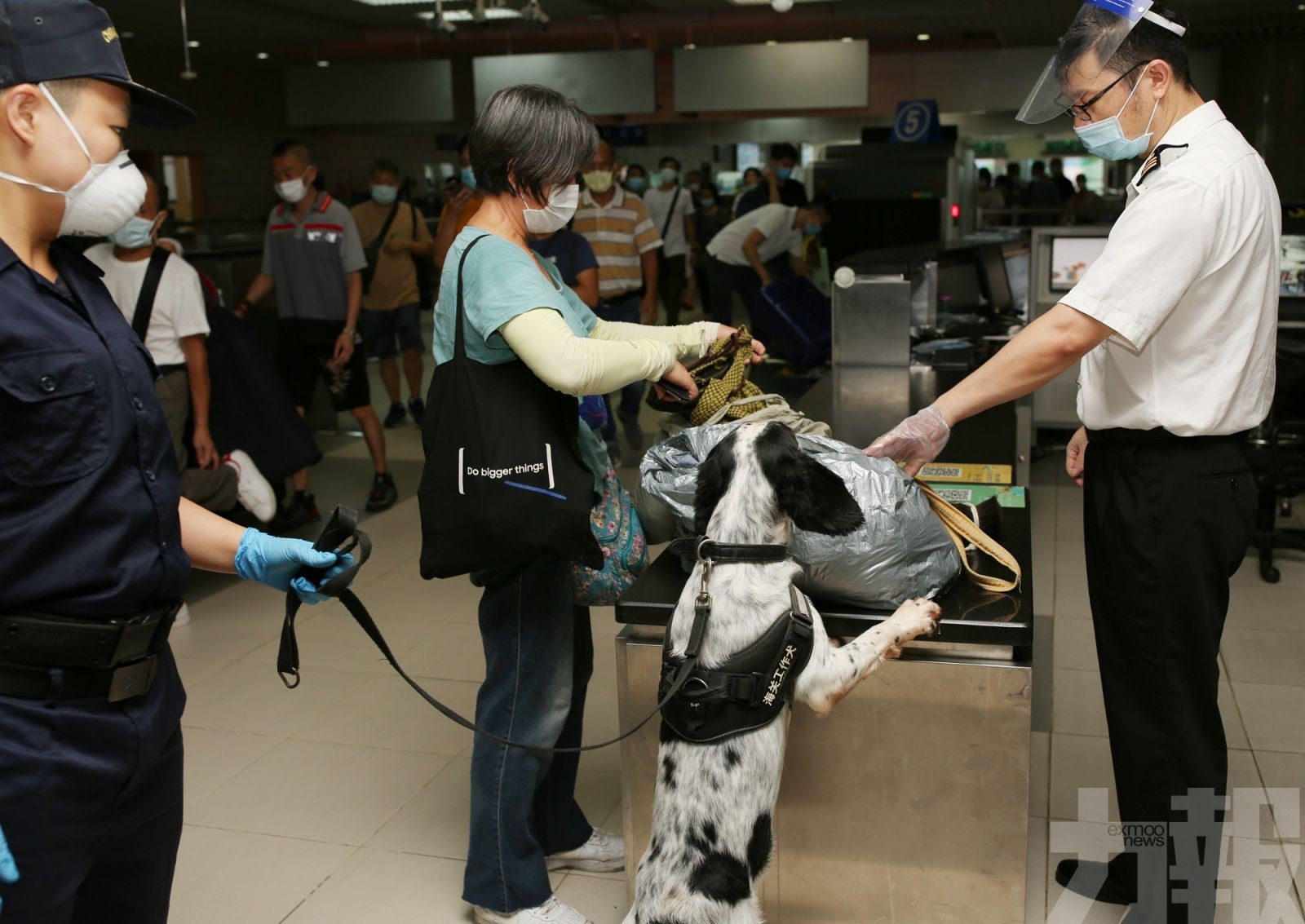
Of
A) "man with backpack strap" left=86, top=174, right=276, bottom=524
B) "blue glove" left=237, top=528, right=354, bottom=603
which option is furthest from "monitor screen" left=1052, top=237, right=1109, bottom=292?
"blue glove" left=237, top=528, right=354, bottom=603

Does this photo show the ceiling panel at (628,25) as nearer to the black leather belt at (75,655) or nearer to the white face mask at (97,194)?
the white face mask at (97,194)

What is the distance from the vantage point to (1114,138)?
219cm

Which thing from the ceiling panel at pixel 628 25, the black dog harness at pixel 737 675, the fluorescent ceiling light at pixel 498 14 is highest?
the ceiling panel at pixel 628 25

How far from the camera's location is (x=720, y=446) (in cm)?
204

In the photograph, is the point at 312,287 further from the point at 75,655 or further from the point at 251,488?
the point at 75,655

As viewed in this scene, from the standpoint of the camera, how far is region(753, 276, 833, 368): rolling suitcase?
16.6ft

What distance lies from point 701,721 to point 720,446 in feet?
1.56

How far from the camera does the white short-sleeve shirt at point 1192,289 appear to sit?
199 centimetres

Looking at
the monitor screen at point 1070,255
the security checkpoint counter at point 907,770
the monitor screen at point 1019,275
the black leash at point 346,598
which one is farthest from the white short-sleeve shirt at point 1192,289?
the monitor screen at point 1019,275

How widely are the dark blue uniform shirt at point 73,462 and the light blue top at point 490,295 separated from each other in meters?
0.69

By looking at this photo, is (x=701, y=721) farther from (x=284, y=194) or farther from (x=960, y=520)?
(x=284, y=194)

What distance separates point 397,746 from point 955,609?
189cm

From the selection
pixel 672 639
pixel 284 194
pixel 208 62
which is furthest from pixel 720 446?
pixel 208 62

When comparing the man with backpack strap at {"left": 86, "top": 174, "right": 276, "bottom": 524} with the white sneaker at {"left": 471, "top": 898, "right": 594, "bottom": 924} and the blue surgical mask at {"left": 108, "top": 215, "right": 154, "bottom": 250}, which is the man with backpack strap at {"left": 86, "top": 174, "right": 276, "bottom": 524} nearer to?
the blue surgical mask at {"left": 108, "top": 215, "right": 154, "bottom": 250}
